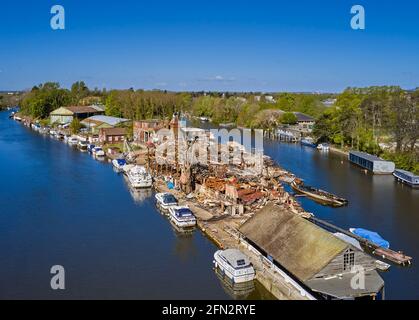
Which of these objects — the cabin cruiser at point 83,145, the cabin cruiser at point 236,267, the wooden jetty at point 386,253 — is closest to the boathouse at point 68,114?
the cabin cruiser at point 83,145

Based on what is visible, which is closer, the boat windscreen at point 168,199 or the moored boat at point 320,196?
the boat windscreen at point 168,199

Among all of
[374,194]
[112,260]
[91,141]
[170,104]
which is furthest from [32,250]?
[170,104]

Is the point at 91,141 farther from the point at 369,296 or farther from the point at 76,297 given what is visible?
the point at 369,296

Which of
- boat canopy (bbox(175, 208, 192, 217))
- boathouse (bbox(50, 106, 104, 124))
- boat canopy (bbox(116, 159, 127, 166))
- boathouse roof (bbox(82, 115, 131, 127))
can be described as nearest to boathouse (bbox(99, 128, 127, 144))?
boathouse roof (bbox(82, 115, 131, 127))

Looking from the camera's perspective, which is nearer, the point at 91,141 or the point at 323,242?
the point at 323,242

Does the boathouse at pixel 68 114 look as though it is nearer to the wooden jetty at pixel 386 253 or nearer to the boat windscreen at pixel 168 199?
the boat windscreen at pixel 168 199

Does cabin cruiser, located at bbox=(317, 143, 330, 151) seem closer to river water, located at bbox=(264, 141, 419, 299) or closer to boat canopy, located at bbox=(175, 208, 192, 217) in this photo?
river water, located at bbox=(264, 141, 419, 299)
